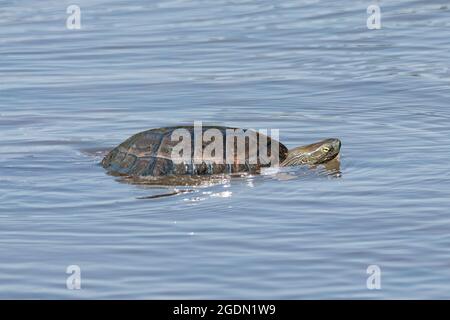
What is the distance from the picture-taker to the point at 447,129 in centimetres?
1172

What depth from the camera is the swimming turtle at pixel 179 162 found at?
413 inches

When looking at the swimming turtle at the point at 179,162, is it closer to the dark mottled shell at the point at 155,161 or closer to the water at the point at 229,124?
the dark mottled shell at the point at 155,161

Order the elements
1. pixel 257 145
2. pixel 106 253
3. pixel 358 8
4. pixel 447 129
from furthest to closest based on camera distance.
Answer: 1. pixel 358 8
2. pixel 447 129
3. pixel 257 145
4. pixel 106 253

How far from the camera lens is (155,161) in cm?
1056

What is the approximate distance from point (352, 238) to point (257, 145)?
2298mm

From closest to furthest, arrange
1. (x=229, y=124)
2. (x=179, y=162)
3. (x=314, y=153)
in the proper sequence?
(x=179, y=162) < (x=314, y=153) < (x=229, y=124)

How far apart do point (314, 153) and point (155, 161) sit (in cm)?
125

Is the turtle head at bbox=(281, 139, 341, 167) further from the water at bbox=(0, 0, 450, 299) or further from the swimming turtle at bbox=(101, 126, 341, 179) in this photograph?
the water at bbox=(0, 0, 450, 299)

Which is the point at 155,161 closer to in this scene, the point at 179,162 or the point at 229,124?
the point at 179,162

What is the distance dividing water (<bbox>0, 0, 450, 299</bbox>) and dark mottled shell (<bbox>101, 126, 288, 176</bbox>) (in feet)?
0.75

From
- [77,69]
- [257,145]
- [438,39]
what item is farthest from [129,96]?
[438,39]

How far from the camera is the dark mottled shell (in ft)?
34.4

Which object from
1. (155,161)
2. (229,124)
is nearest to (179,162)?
(155,161)
